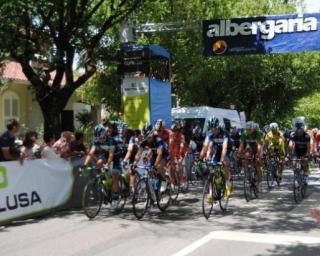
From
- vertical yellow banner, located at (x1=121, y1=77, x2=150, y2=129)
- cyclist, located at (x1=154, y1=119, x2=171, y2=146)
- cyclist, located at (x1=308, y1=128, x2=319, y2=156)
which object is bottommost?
cyclist, located at (x1=308, y1=128, x2=319, y2=156)

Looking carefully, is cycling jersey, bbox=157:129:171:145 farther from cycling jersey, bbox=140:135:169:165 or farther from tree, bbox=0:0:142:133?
tree, bbox=0:0:142:133

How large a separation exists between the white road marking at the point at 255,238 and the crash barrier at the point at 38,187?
3.70 m

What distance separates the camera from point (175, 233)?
8805 millimetres

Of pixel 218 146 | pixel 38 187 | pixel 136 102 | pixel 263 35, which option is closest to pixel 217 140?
pixel 218 146

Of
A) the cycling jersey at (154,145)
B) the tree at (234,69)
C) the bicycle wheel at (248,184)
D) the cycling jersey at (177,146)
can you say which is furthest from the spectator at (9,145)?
the tree at (234,69)

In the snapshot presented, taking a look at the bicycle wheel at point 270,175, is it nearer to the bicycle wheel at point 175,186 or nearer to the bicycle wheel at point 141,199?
the bicycle wheel at point 175,186

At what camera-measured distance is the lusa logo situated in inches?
392

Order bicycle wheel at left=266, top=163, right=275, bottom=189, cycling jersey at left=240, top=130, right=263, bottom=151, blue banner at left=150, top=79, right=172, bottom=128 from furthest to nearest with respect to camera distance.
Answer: blue banner at left=150, top=79, right=172, bottom=128 → bicycle wheel at left=266, top=163, right=275, bottom=189 → cycling jersey at left=240, top=130, right=263, bottom=151

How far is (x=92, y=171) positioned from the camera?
12.1 m

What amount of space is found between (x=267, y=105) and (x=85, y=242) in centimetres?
3737

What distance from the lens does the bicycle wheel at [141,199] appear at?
10164mm

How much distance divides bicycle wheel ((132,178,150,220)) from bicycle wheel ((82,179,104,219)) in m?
0.77

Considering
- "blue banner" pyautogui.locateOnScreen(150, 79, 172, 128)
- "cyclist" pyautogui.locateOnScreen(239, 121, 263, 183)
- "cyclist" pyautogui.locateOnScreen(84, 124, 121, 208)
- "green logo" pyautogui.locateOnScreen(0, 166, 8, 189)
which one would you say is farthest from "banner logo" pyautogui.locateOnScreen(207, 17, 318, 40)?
"green logo" pyautogui.locateOnScreen(0, 166, 8, 189)

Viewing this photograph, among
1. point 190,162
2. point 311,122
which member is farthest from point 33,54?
point 311,122
